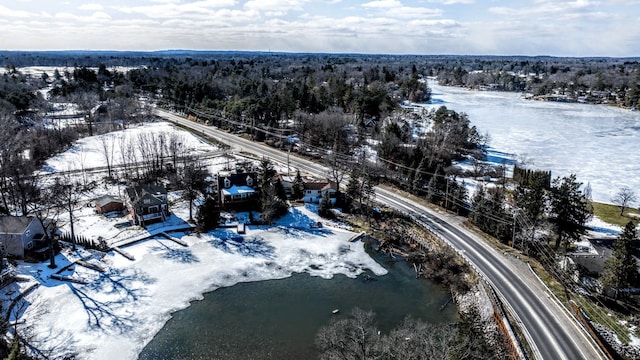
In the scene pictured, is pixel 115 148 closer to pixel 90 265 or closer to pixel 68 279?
pixel 90 265

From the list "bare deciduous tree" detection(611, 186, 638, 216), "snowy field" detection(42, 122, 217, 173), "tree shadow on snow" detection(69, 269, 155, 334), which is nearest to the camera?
"tree shadow on snow" detection(69, 269, 155, 334)

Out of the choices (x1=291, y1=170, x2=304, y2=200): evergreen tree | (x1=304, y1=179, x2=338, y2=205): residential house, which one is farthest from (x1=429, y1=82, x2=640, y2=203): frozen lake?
(x1=291, y1=170, x2=304, y2=200): evergreen tree

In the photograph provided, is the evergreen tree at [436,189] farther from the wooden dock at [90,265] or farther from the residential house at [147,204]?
the wooden dock at [90,265]

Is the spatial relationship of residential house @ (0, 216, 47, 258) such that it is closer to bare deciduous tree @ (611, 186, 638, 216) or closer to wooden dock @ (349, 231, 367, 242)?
wooden dock @ (349, 231, 367, 242)

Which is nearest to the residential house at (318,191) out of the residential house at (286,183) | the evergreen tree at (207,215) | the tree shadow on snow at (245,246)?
the residential house at (286,183)

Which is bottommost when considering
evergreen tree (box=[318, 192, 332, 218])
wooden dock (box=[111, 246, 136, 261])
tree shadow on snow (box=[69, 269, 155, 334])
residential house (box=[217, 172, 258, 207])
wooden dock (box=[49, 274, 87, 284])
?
tree shadow on snow (box=[69, 269, 155, 334])

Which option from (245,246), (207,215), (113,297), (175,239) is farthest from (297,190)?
(113,297)
